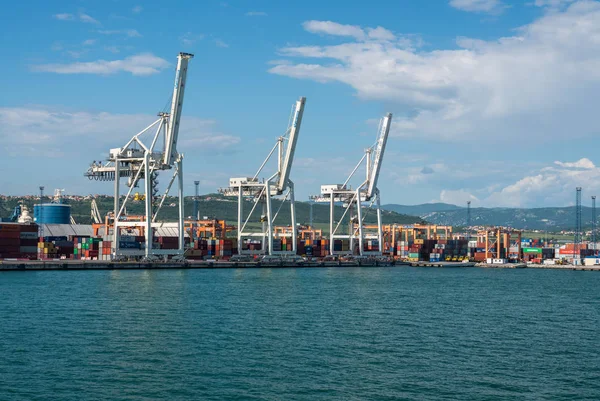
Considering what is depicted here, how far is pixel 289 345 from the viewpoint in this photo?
3319 cm

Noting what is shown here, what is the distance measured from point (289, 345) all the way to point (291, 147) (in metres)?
66.0

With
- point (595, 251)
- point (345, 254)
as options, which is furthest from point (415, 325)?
point (595, 251)

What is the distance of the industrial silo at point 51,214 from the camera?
415ft

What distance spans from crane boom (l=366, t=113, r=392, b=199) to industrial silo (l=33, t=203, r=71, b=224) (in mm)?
50468

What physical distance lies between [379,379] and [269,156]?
7269cm

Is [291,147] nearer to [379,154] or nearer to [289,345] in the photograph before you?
[379,154]

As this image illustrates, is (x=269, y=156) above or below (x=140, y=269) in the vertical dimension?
above

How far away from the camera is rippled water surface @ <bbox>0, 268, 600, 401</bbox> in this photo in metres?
25.5

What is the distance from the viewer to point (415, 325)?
132 ft

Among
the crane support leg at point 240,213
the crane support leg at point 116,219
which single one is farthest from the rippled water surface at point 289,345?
the crane support leg at point 240,213

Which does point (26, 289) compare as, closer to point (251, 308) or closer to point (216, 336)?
point (251, 308)

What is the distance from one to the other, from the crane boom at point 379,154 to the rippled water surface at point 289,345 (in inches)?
2058

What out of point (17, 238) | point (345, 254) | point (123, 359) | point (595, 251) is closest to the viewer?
point (123, 359)

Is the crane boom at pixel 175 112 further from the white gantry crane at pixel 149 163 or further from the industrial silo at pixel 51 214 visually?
the industrial silo at pixel 51 214
